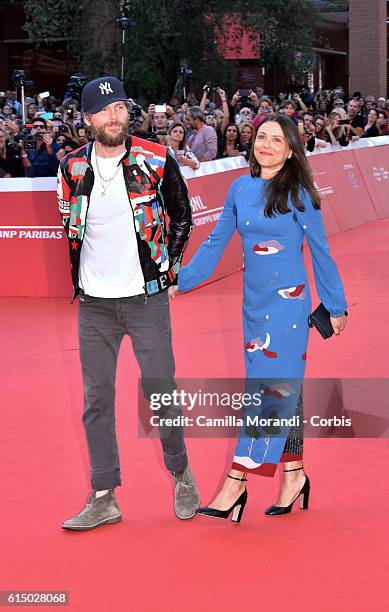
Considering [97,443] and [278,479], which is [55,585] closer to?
[97,443]

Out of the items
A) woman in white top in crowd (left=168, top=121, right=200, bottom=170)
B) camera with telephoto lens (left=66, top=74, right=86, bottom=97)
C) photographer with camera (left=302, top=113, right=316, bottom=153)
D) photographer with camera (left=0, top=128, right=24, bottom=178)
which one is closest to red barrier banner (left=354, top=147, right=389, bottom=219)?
photographer with camera (left=302, top=113, right=316, bottom=153)

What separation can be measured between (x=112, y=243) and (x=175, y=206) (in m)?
0.40

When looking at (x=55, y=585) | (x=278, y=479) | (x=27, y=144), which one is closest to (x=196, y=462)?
(x=278, y=479)

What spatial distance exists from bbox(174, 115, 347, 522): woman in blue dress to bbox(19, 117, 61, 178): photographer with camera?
9.15 m

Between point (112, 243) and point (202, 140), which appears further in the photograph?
point (202, 140)

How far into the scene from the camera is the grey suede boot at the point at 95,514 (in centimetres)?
566

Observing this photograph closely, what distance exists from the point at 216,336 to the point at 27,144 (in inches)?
209

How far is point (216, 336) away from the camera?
10.9 metres

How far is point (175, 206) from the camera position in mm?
5629

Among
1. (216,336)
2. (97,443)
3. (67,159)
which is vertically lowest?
(216,336)

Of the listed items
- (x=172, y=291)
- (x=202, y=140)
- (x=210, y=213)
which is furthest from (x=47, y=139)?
(x=172, y=291)

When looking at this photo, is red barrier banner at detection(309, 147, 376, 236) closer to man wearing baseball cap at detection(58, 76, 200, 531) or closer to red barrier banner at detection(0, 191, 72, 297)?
red barrier banner at detection(0, 191, 72, 297)

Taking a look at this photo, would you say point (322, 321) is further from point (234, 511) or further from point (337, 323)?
point (234, 511)

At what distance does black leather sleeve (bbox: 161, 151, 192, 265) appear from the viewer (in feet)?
18.3
